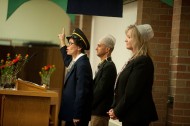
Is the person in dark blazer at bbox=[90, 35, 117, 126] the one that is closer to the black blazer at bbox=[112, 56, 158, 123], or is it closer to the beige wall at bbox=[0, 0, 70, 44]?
the black blazer at bbox=[112, 56, 158, 123]

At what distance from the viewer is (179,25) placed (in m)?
5.30

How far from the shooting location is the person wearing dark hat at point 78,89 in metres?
4.28

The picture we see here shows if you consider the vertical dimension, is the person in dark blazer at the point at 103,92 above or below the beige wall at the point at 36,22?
below

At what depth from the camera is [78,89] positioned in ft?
14.1

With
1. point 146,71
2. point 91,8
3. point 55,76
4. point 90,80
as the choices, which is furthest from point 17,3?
point 55,76

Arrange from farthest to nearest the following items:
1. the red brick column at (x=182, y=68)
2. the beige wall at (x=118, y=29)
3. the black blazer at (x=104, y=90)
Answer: the beige wall at (x=118, y=29), the red brick column at (x=182, y=68), the black blazer at (x=104, y=90)

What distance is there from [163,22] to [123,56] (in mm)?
1685

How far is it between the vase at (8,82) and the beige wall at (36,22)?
21.1 ft

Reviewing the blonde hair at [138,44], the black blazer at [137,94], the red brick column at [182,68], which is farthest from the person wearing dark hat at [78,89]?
the red brick column at [182,68]

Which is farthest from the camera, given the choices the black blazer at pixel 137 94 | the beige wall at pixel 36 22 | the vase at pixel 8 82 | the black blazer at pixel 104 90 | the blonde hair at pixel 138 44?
the beige wall at pixel 36 22

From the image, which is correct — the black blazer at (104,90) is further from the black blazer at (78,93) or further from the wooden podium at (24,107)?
the wooden podium at (24,107)

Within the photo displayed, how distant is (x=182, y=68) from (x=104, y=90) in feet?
3.49

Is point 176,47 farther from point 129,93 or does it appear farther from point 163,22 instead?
point 129,93

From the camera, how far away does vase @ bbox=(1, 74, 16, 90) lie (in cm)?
464
